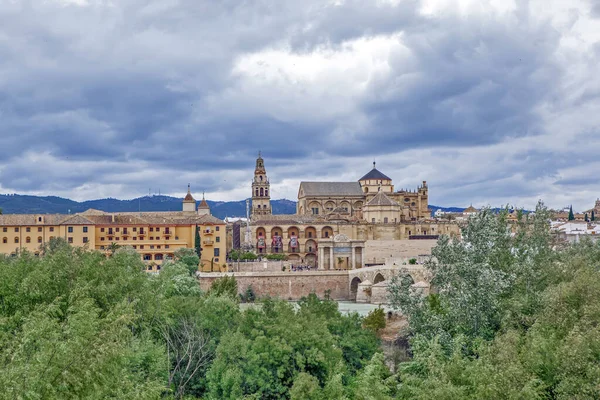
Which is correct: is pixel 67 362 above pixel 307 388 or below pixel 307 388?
above

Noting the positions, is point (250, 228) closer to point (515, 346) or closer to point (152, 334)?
point (152, 334)

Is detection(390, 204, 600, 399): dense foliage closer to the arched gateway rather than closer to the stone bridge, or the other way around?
the stone bridge

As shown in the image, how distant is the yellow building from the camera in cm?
7450

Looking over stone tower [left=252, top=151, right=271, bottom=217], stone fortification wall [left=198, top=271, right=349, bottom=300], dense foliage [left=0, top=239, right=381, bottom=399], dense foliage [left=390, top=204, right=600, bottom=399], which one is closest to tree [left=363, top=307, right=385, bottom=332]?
dense foliage [left=0, top=239, right=381, bottom=399]

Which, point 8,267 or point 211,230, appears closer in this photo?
point 8,267

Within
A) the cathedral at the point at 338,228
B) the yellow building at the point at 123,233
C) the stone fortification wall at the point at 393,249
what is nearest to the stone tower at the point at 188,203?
the cathedral at the point at 338,228

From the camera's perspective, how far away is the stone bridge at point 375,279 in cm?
6481

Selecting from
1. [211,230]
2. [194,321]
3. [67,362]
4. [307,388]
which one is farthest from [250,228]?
[67,362]

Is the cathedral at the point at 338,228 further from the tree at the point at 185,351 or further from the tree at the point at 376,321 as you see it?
the tree at the point at 185,351

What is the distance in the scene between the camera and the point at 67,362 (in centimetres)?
1485

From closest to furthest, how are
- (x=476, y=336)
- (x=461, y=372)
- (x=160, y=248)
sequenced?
1. (x=461, y=372)
2. (x=476, y=336)
3. (x=160, y=248)

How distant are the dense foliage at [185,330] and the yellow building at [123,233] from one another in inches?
1680

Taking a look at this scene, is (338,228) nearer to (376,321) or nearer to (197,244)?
(197,244)

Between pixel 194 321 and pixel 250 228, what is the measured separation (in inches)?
2414
